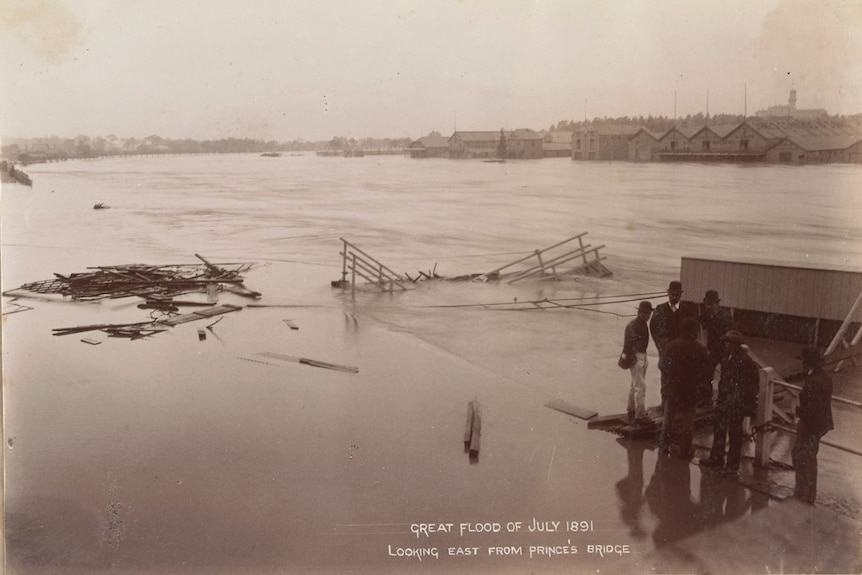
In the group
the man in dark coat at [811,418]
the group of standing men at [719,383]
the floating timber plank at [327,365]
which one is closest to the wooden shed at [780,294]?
the group of standing men at [719,383]

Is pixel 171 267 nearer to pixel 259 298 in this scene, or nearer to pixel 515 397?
pixel 259 298

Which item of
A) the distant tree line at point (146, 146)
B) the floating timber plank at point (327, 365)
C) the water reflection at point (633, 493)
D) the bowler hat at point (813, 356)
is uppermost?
the distant tree line at point (146, 146)

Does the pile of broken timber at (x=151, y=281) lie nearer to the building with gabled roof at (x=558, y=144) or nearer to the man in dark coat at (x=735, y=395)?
the building with gabled roof at (x=558, y=144)

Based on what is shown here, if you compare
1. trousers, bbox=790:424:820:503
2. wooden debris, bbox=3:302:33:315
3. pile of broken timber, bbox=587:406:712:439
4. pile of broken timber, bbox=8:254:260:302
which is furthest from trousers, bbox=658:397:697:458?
pile of broken timber, bbox=8:254:260:302

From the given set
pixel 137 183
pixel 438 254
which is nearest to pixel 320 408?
pixel 438 254

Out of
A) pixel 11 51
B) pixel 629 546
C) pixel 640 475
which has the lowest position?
pixel 629 546

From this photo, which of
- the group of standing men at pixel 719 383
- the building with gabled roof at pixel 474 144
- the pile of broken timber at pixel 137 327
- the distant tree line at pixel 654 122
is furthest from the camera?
the building with gabled roof at pixel 474 144

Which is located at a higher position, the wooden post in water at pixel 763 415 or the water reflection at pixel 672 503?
the wooden post in water at pixel 763 415

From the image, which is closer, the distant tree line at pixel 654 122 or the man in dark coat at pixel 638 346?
the man in dark coat at pixel 638 346
